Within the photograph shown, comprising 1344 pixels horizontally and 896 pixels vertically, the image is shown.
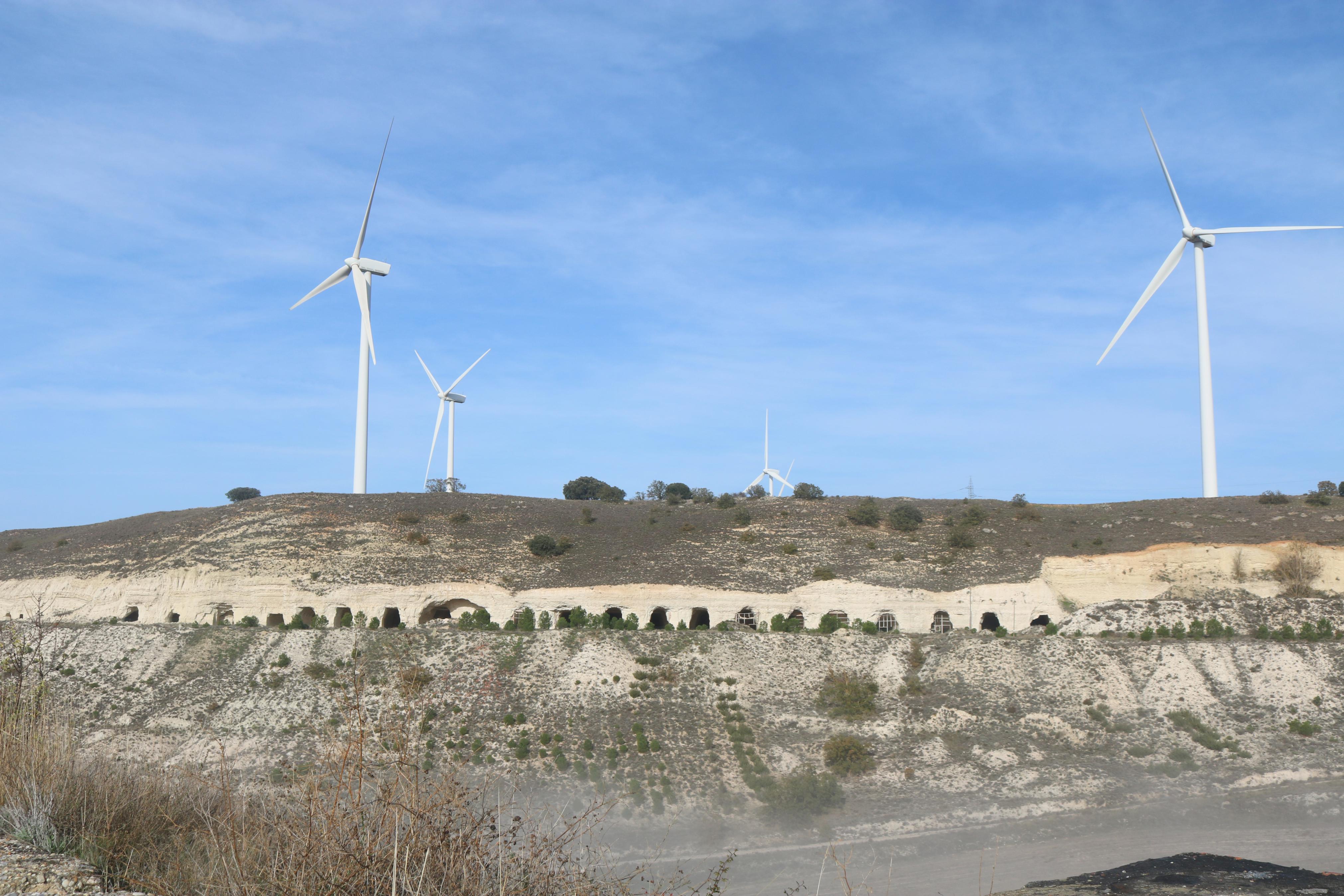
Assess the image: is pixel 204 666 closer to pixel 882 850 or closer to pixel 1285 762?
pixel 882 850

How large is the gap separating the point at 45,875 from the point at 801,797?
107ft

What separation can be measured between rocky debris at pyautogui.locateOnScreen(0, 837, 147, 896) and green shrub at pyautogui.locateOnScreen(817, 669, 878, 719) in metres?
38.7

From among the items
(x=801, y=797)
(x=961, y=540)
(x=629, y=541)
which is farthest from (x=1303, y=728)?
(x=629, y=541)

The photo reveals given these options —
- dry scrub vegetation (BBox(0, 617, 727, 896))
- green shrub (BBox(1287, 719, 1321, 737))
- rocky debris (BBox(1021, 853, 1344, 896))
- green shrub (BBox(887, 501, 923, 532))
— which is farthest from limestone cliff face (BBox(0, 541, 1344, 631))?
dry scrub vegetation (BBox(0, 617, 727, 896))

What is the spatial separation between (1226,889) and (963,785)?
21.1 m

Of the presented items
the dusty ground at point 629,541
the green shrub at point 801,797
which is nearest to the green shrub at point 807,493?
the dusty ground at point 629,541

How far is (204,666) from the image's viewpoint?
5122cm

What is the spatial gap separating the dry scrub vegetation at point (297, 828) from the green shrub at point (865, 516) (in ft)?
192

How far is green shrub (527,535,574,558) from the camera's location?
6619 centimetres

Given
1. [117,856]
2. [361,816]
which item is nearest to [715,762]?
[117,856]

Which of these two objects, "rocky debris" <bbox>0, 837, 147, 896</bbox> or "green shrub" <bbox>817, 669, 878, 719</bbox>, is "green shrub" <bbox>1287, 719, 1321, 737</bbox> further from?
"rocky debris" <bbox>0, 837, 147, 896</bbox>

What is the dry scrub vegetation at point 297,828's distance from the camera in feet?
27.8

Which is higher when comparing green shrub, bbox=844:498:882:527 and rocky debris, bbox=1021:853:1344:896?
green shrub, bbox=844:498:882:527

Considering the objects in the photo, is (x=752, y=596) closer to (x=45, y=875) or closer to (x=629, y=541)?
(x=629, y=541)
